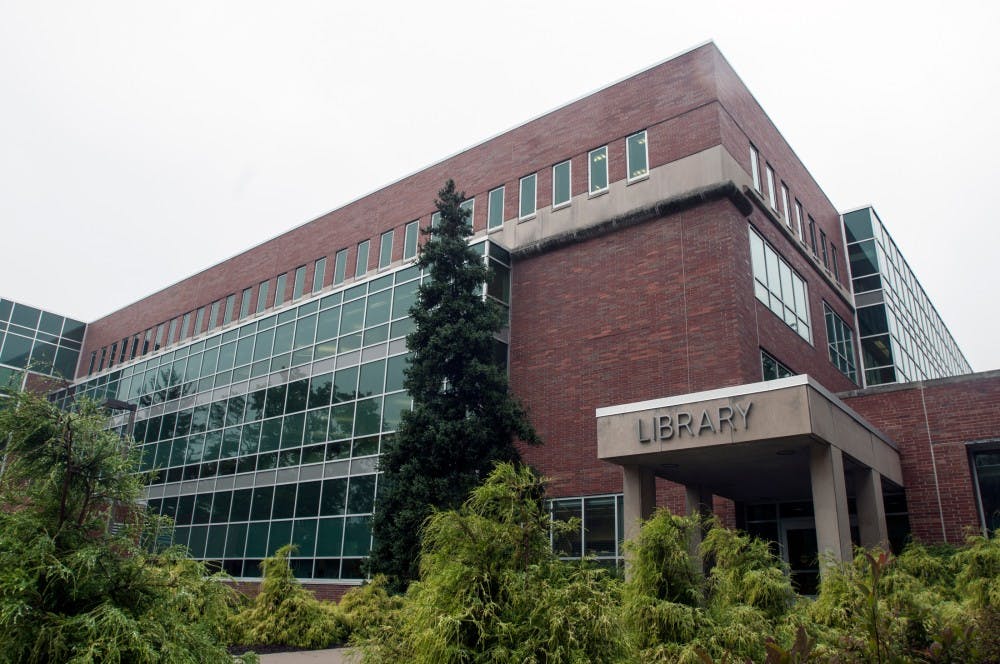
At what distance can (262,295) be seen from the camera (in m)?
33.3

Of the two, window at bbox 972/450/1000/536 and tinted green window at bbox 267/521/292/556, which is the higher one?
window at bbox 972/450/1000/536

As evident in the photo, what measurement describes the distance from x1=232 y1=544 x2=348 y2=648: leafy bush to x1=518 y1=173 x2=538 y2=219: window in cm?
1290

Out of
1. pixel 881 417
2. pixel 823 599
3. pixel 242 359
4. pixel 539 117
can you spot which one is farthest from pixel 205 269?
pixel 823 599

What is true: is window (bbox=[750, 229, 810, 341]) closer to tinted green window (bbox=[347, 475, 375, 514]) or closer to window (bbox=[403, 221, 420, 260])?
window (bbox=[403, 221, 420, 260])

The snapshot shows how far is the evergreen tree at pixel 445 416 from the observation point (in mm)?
16922

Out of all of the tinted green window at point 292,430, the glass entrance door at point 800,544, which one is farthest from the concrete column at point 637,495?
the tinted green window at point 292,430

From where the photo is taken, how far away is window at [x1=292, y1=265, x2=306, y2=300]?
3150cm

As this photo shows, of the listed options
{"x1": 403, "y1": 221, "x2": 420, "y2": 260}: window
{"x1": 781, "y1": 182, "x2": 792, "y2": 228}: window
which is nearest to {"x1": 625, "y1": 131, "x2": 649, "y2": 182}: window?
{"x1": 781, "y1": 182, "x2": 792, "y2": 228}: window

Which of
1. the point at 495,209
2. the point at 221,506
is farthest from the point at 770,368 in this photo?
the point at 221,506

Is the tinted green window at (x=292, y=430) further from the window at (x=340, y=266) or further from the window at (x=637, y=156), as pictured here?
the window at (x=637, y=156)

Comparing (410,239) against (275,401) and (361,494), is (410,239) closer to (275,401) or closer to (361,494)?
(275,401)

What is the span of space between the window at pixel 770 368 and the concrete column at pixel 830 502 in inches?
265

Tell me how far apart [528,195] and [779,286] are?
27.4ft

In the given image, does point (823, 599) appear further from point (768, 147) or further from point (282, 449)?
point (282, 449)
